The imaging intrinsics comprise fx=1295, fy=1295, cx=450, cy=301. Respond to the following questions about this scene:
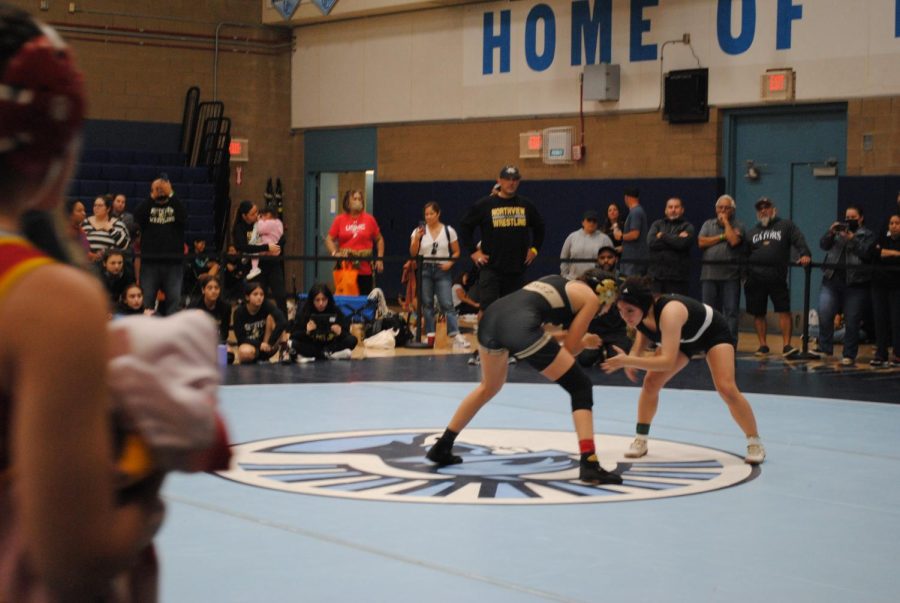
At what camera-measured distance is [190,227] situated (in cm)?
2088

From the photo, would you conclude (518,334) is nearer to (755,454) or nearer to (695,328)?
(695,328)

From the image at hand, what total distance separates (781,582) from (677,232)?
9510 millimetres

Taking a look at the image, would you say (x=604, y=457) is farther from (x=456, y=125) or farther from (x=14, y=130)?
(x=456, y=125)

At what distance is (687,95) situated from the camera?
17.1 meters

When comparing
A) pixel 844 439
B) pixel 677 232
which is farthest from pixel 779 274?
pixel 844 439

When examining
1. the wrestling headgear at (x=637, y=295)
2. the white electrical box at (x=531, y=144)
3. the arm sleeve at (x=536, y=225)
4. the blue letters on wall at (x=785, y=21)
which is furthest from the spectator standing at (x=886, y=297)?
the white electrical box at (x=531, y=144)

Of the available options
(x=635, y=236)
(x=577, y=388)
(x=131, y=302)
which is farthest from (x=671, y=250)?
(x=577, y=388)

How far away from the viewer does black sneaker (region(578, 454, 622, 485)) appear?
6926 mm

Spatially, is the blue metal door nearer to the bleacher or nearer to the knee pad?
the bleacher

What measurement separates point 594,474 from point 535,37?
13.2m

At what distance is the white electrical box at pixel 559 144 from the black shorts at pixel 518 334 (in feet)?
38.4

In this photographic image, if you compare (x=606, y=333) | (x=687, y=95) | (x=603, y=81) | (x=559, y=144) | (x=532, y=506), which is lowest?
(x=532, y=506)

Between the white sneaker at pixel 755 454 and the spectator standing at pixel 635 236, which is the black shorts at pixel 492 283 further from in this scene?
the white sneaker at pixel 755 454

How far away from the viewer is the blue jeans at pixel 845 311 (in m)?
13.2
